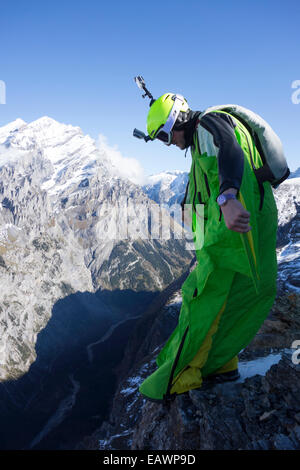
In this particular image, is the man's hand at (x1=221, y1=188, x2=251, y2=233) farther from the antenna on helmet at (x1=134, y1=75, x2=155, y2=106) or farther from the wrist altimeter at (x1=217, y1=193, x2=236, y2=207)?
the antenna on helmet at (x1=134, y1=75, x2=155, y2=106)

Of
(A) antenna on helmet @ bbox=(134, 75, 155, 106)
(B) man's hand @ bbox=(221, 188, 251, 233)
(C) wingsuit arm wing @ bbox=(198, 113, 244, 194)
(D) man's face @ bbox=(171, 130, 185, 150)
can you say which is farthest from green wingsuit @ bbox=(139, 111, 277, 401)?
(A) antenna on helmet @ bbox=(134, 75, 155, 106)

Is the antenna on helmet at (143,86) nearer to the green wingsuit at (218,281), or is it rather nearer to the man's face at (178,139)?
the man's face at (178,139)

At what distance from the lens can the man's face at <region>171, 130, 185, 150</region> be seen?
603 centimetres

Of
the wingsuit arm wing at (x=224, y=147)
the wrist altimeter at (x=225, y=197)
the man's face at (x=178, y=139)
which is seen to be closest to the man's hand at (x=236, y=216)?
the wrist altimeter at (x=225, y=197)

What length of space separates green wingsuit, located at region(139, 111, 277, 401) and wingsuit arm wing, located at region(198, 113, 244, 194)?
0.16 metres

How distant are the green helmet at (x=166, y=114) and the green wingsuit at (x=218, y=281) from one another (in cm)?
56

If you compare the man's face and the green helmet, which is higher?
the green helmet

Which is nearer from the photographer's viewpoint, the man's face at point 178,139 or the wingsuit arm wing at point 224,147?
the wingsuit arm wing at point 224,147

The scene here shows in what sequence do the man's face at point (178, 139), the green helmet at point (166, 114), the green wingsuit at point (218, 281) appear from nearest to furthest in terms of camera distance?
the green wingsuit at point (218, 281) → the green helmet at point (166, 114) → the man's face at point (178, 139)

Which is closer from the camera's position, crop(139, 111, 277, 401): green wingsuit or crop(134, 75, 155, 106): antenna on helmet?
crop(139, 111, 277, 401): green wingsuit

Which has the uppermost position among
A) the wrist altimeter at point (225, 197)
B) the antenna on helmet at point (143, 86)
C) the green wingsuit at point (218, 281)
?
the antenna on helmet at point (143, 86)

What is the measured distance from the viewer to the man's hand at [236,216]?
4.36 m

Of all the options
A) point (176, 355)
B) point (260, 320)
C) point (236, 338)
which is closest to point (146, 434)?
point (176, 355)
